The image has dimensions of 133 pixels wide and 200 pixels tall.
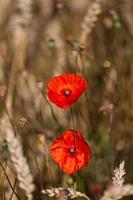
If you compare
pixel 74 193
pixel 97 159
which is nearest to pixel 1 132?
pixel 97 159

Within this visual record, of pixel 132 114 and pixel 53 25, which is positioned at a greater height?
pixel 53 25

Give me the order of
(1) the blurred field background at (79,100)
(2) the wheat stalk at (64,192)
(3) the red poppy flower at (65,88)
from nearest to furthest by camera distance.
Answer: (2) the wheat stalk at (64,192), (3) the red poppy flower at (65,88), (1) the blurred field background at (79,100)

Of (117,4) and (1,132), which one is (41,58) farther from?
(1,132)

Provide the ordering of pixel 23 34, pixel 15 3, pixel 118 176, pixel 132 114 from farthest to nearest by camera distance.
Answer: pixel 15 3 → pixel 23 34 → pixel 132 114 → pixel 118 176

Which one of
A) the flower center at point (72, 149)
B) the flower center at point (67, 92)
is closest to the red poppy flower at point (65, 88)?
the flower center at point (67, 92)

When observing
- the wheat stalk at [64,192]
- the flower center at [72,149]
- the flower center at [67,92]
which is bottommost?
the wheat stalk at [64,192]

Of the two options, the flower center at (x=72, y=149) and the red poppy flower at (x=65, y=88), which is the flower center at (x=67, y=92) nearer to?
the red poppy flower at (x=65, y=88)
